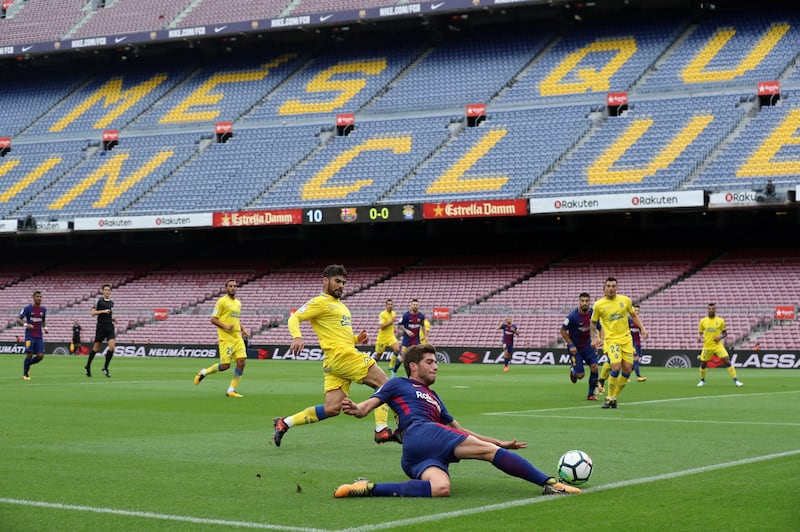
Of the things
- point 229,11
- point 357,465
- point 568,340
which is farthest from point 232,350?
point 229,11

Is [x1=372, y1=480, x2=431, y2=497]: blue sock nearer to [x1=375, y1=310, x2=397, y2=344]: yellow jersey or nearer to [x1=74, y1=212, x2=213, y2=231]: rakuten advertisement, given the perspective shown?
[x1=375, y1=310, x2=397, y2=344]: yellow jersey

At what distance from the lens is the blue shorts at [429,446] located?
368 inches

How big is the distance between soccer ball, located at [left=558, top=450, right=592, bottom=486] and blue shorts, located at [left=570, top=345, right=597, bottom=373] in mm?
12449

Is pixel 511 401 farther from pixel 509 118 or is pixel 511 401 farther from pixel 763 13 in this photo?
pixel 763 13

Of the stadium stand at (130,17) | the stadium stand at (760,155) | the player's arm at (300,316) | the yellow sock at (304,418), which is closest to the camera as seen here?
the player's arm at (300,316)

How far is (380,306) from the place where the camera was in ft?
159

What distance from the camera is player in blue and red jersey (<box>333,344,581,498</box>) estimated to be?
9.12 metres

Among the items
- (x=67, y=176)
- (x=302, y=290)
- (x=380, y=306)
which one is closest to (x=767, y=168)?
(x=380, y=306)

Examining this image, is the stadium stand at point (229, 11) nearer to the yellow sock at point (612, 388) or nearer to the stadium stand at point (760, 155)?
the stadium stand at point (760, 155)

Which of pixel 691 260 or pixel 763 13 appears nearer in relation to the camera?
pixel 691 260

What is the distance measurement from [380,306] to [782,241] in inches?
711

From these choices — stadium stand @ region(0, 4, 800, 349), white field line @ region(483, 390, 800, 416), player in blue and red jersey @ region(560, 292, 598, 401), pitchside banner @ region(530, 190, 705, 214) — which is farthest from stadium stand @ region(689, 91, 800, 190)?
player in blue and red jersey @ region(560, 292, 598, 401)

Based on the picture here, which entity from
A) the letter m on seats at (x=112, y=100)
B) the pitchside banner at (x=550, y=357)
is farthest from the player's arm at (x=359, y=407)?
the letter m on seats at (x=112, y=100)

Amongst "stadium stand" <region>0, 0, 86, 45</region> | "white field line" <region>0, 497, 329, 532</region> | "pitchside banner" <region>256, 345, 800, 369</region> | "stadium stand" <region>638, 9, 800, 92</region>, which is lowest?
"pitchside banner" <region>256, 345, 800, 369</region>
